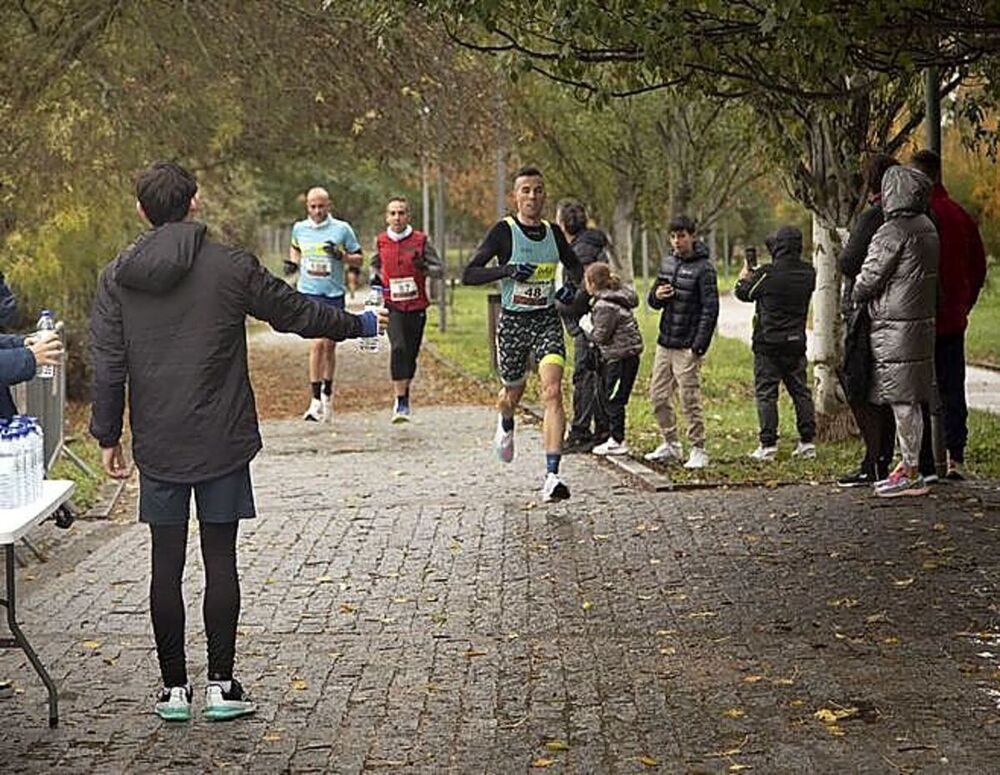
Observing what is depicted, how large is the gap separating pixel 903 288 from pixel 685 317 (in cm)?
286

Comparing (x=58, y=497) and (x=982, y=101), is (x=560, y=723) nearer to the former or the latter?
(x=58, y=497)

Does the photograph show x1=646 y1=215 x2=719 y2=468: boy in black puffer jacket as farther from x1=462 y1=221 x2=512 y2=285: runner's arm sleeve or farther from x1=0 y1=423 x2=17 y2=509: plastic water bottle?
x1=0 y1=423 x2=17 y2=509: plastic water bottle

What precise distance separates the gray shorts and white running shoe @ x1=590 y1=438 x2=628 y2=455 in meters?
8.47

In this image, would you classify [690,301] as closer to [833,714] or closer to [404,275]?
[404,275]

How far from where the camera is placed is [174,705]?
7379 mm

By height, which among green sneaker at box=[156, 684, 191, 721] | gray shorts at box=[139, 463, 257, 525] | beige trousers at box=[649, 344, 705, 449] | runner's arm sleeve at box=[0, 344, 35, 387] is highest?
runner's arm sleeve at box=[0, 344, 35, 387]

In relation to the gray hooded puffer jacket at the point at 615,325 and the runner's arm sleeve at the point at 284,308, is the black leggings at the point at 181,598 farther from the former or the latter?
the gray hooded puffer jacket at the point at 615,325

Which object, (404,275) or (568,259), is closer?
(568,259)

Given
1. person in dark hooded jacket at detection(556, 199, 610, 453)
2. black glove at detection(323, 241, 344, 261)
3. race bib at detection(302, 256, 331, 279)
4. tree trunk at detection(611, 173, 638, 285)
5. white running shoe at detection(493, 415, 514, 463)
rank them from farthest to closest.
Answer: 1. tree trunk at detection(611, 173, 638, 285)
2. race bib at detection(302, 256, 331, 279)
3. black glove at detection(323, 241, 344, 261)
4. person in dark hooded jacket at detection(556, 199, 610, 453)
5. white running shoe at detection(493, 415, 514, 463)

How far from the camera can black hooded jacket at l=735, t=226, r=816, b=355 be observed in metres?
14.9

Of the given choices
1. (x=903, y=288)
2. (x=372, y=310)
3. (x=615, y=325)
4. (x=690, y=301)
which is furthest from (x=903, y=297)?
(x=372, y=310)

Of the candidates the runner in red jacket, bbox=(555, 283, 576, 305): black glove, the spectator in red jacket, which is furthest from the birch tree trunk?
bbox=(555, 283, 576, 305): black glove

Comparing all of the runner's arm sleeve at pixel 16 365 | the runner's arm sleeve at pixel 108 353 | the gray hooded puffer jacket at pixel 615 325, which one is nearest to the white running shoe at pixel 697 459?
the gray hooded puffer jacket at pixel 615 325

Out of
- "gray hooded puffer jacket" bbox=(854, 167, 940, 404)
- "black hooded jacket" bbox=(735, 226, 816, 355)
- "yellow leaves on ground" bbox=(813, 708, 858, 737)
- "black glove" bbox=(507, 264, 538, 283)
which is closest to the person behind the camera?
"yellow leaves on ground" bbox=(813, 708, 858, 737)
